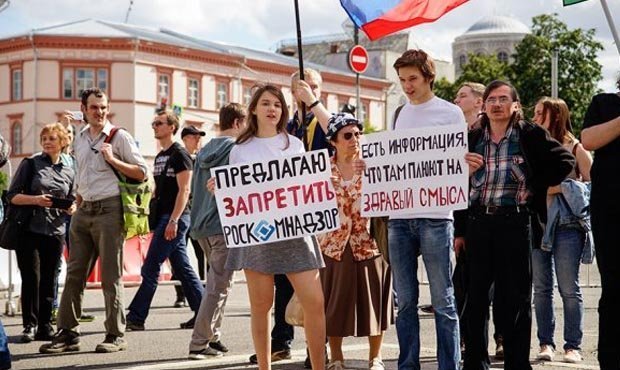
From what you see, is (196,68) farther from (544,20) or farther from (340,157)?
(340,157)

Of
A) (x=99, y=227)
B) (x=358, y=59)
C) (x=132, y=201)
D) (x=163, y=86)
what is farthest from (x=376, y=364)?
(x=163, y=86)

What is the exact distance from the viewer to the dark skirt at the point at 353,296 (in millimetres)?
8047

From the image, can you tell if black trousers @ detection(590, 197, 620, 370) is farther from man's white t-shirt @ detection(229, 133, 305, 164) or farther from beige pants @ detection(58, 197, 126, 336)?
beige pants @ detection(58, 197, 126, 336)

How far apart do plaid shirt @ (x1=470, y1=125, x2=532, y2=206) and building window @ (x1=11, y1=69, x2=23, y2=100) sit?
68.5 m

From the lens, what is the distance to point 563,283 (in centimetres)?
902

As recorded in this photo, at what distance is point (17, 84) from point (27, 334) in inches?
2587

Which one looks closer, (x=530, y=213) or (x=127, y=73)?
(x=530, y=213)

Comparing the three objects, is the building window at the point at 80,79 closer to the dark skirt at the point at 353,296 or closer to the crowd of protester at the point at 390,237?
the crowd of protester at the point at 390,237

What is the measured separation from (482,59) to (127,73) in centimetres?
2307

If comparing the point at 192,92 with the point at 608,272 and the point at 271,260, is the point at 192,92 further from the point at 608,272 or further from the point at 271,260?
the point at 608,272

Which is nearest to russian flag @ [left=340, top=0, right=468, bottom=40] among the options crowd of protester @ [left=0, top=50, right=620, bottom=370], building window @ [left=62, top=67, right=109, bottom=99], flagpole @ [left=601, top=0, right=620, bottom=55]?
crowd of protester @ [left=0, top=50, right=620, bottom=370]

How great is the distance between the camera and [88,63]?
235ft

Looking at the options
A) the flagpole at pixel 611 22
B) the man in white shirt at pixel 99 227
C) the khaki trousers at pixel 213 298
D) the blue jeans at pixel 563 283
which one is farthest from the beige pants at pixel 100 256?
the flagpole at pixel 611 22

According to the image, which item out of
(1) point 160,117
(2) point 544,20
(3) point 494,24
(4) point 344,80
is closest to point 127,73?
(4) point 344,80
